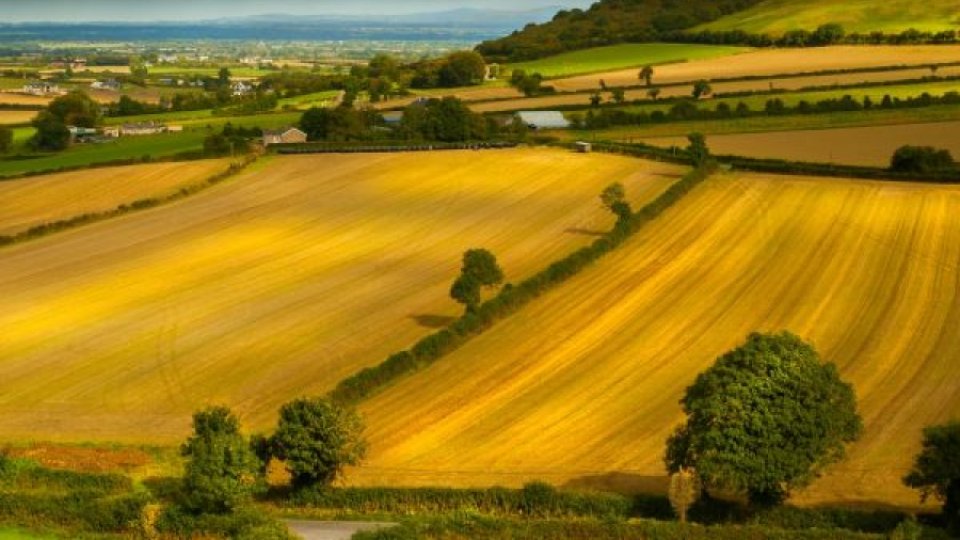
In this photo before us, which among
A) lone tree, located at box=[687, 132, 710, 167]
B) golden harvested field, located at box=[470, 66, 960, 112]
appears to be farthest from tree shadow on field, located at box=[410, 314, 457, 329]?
golden harvested field, located at box=[470, 66, 960, 112]

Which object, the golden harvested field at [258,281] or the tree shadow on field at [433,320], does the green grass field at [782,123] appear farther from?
the tree shadow on field at [433,320]

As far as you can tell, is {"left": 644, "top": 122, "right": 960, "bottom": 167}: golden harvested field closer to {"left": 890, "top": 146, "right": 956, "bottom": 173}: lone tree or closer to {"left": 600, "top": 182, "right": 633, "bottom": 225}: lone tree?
{"left": 890, "top": 146, "right": 956, "bottom": 173}: lone tree

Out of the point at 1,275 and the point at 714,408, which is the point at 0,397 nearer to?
the point at 1,275

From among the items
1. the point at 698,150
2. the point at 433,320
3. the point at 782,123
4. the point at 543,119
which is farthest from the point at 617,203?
the point at 543,119

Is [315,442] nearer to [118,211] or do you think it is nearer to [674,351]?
[674,351]

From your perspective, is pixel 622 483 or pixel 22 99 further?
pixel 22 99

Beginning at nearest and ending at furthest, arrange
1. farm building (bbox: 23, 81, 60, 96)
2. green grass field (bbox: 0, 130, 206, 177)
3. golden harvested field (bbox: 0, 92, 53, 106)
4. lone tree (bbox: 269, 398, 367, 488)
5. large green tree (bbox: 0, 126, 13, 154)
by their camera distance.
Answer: lone tree (bbox: 269, 398, 367, 488), green grass field (bbox: 0, 130, 206, 177), large green tree (bbox: 0, 126, 13, 154), golden harvested field (bbox: 0, 92, 53, 106), farm building (bbox: 23, 81, 60, 96)

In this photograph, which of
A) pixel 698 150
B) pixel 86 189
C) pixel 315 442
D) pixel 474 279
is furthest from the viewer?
pixel 86 189
